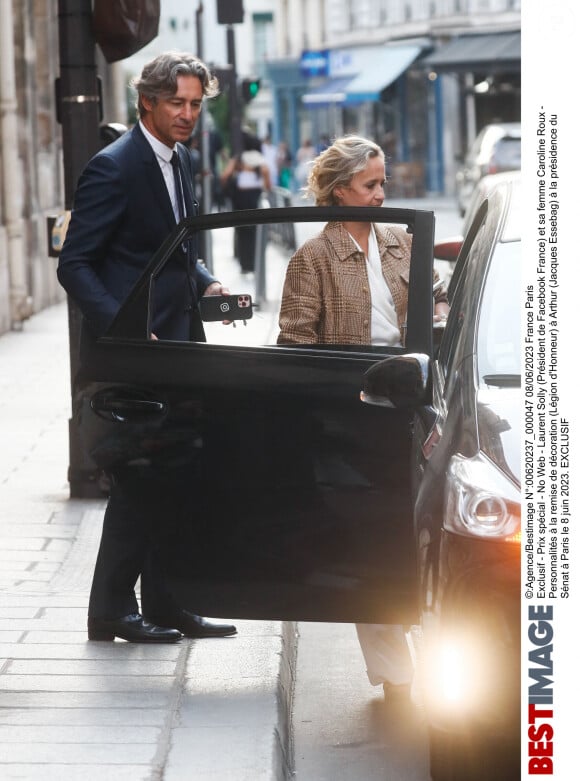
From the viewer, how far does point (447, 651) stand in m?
3.84

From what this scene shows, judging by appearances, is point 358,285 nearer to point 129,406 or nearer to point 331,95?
point 129,406

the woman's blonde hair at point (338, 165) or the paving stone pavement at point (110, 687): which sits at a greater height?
the woman's blonde hair at point (338, 165)

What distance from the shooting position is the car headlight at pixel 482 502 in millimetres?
3672

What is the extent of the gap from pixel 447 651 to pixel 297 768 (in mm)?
974

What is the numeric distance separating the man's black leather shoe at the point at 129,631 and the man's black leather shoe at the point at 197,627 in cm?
5

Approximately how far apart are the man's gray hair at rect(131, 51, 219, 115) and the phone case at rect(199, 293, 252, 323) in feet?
2.17

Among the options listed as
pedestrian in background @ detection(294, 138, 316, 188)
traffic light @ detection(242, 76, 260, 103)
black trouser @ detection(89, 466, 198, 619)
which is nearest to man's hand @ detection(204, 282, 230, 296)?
black trouser @ detection(89, 466, 198, 619)

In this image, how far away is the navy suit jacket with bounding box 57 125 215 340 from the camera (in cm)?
534

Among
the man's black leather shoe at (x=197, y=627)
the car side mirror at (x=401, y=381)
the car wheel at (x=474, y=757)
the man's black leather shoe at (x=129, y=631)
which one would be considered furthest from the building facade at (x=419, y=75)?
the car wheel at (x=474, y=757)

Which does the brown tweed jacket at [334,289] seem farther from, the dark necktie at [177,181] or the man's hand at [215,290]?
the dark necktie at [177,181]

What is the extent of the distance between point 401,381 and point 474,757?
95cm

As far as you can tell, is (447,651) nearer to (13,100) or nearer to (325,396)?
(325,396)

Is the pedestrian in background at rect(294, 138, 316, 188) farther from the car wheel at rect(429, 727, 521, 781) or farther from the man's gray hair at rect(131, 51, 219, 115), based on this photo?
the car wheel at rect(429, 727, 521, 781)

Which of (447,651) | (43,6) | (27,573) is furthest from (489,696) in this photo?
(43,6)
